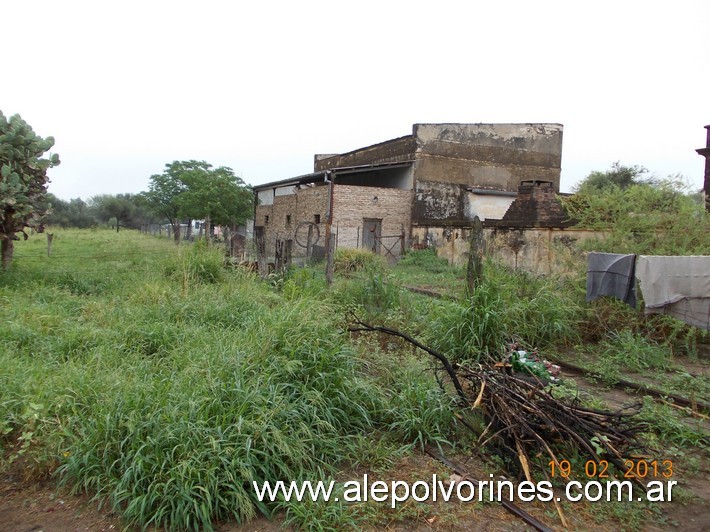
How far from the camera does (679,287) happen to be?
6.03 meters

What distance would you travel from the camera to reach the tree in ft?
29.8

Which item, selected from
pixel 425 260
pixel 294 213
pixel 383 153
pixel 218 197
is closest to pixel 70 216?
pixel 218 197

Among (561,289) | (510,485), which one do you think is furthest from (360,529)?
(561,289)

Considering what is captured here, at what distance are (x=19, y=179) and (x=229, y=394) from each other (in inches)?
332

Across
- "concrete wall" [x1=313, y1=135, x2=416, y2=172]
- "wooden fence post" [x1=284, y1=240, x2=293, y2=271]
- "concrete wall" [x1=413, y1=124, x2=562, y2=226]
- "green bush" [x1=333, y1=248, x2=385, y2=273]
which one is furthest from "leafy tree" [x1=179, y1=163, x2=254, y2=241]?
"wooden fence post" [x1=284, y1=240, x2=293, y2=271]

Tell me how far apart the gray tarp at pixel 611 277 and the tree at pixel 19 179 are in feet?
32.4

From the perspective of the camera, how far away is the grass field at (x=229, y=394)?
9.63 ft

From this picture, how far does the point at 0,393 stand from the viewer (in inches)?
155

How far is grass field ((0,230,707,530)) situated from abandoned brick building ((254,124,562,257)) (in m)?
13.0

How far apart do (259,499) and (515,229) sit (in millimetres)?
13347

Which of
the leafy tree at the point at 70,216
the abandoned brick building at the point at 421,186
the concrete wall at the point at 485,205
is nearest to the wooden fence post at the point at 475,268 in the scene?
the abandoned brick building at the point at 421,186

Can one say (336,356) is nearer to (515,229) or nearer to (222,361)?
(222,361)

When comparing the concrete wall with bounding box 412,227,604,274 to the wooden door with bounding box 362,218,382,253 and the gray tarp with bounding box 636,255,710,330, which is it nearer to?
the wooden door with bounding box 362,218,382,253

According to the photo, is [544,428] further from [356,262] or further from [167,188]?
[167,188]
